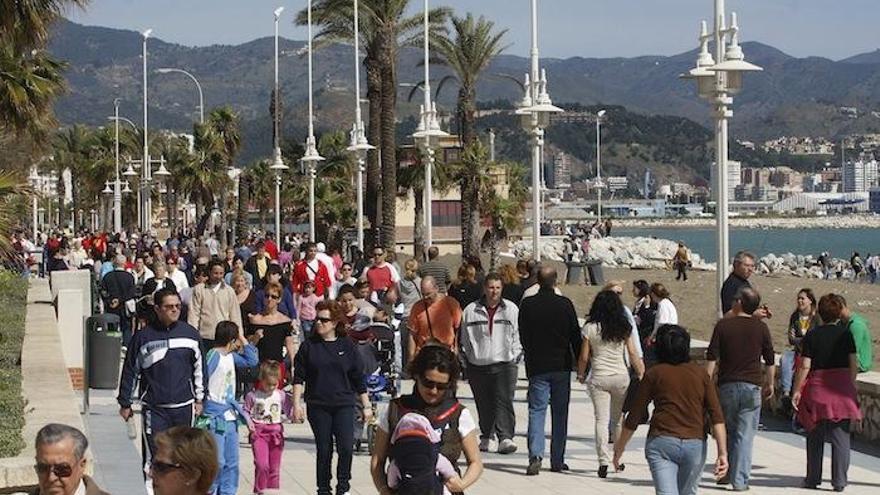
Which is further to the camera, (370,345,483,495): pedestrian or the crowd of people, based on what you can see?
the crowd of people

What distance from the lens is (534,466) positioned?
13383 mm

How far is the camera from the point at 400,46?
165 ft

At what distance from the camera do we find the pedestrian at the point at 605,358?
1329 cm

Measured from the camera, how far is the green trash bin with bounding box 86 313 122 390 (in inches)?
726

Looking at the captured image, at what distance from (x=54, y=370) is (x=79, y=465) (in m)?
8.91

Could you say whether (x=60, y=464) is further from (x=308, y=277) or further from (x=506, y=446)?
(x=308, y=277)

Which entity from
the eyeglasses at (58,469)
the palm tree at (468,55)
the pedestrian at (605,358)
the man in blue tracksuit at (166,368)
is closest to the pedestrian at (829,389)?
the pedestrian at (605,358)

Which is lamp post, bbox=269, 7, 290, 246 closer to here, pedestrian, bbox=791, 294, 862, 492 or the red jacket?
the red jacket

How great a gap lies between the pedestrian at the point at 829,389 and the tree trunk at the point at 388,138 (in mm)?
34359

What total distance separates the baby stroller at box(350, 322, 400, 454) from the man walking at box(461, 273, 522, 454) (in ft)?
2.58

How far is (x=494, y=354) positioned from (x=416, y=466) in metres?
7.23

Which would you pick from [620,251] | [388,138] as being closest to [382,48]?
[388,138]

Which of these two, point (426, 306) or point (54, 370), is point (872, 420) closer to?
point (426, 306)

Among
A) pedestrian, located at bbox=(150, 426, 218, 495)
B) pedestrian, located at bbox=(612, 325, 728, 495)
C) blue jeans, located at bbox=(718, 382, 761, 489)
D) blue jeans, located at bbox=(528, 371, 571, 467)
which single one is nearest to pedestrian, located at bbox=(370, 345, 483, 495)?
pedestrian, located at bbox=(150, 426, 218, 495)
